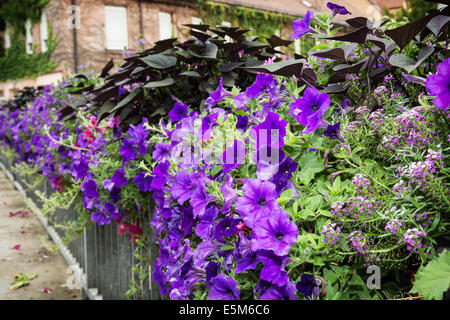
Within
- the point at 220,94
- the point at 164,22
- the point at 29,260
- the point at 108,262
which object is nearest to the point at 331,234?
the point at 220,94

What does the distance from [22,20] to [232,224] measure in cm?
2254

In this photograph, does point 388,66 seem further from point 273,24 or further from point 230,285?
point 273,24

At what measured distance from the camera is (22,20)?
20.1 m

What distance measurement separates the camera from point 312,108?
3.85ft

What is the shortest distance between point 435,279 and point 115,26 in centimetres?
Result: 1766

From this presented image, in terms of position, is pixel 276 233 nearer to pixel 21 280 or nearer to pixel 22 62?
pixel 21 280

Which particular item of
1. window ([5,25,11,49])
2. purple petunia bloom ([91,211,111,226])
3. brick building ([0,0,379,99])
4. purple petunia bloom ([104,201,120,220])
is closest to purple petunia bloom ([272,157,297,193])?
purple petunia bloom ([104,201,120,220])

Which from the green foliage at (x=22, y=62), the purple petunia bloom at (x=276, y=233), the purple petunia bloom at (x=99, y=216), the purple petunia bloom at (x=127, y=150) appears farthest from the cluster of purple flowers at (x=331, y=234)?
the green foliage at (x=22, y=62)

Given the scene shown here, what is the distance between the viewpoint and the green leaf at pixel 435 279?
76 centimetres

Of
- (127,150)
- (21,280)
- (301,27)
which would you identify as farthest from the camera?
(21,280)

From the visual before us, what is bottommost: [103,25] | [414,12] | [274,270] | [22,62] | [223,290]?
[223,290]

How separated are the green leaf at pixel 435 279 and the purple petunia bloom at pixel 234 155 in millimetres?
557

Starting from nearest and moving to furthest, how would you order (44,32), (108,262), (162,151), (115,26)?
(162,151) → (108,262) → (115,26) → (44,32)

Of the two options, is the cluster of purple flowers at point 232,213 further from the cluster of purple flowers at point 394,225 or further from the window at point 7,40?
the window at point 7,40
